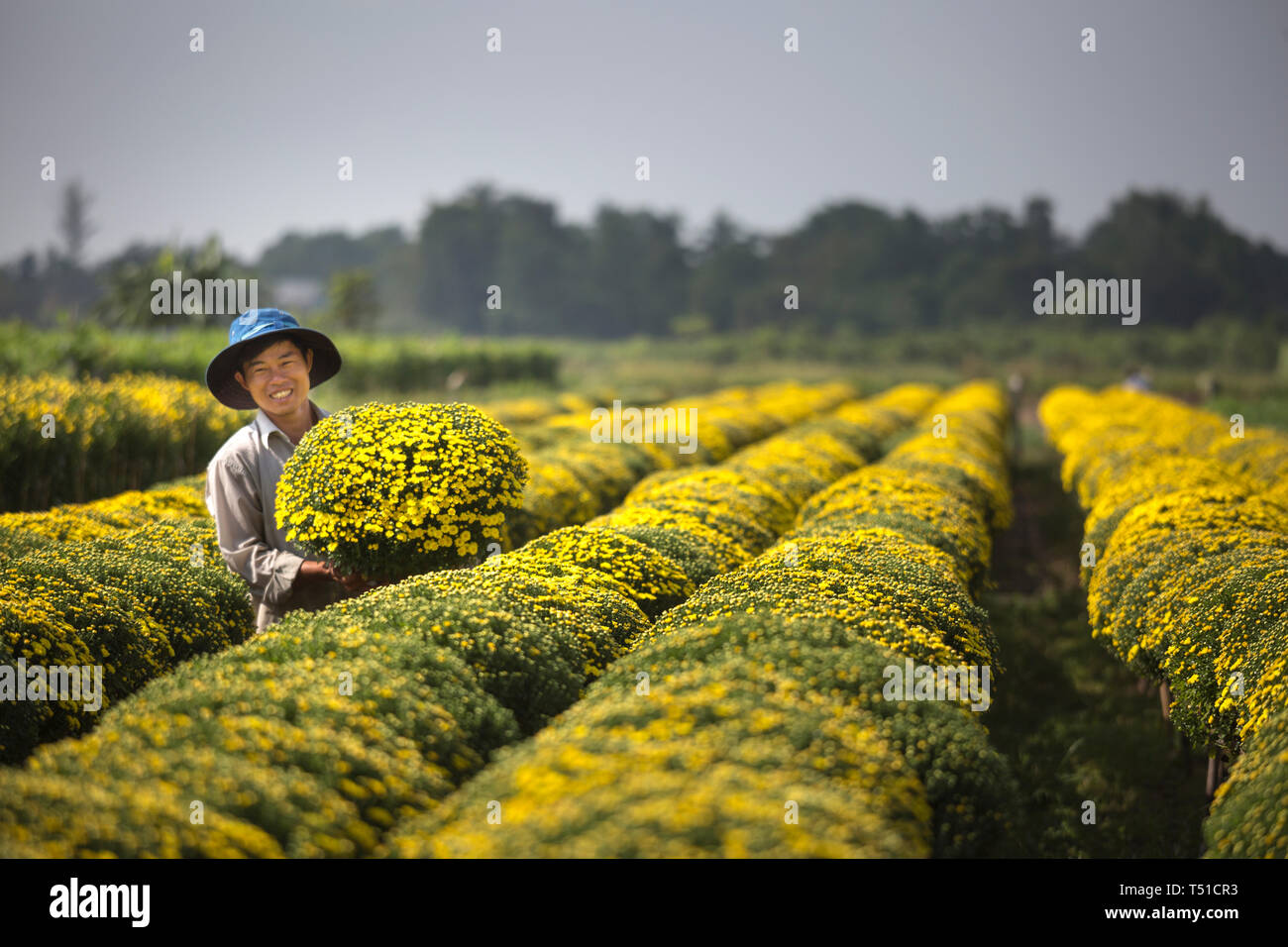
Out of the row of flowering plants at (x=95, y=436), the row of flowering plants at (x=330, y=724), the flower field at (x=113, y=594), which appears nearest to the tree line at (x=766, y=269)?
the row of flowering plants at (x=95, y=436)

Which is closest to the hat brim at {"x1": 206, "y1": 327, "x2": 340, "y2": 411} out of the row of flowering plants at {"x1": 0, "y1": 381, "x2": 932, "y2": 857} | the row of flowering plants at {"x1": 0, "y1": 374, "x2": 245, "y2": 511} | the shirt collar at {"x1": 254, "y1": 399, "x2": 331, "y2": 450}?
the shirt collar at {"x1": 254, "y1": 399, "x2": 331, "y2": 450}

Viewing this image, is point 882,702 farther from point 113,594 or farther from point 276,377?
point 113,594

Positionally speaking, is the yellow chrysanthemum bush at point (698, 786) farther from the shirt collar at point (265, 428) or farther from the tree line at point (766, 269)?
the tree line at point (766, 269)

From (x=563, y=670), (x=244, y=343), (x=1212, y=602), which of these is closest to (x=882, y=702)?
(x=563, y=670)

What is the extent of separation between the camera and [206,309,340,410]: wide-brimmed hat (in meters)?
5.16

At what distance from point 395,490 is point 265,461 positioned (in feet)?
2.45

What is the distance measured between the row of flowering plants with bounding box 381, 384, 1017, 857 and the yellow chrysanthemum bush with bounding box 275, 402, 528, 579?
1325mm

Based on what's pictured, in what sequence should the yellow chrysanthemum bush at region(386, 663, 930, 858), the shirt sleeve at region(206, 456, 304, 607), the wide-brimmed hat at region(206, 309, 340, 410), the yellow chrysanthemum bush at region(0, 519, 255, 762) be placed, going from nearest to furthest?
1. the yellow chrysanthemum bush at region(386, 663, 930, 858)
2. the yellow chrysanthemum bush at region(0, 519, 255, 762)
3. the shirt sleeve at region(206, 456, 304, 607)
4. the wide-brimmed hat at region(206, 309, 340, 410)

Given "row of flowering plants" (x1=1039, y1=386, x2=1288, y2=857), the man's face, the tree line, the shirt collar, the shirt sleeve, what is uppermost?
the tree line

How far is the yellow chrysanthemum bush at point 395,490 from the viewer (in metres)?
5.18

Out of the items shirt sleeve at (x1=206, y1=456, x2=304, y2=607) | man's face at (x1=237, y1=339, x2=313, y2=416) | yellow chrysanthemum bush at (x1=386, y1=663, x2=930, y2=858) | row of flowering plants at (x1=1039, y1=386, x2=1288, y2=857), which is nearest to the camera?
yellow chrysanthemum bush at (x1=386, y1=663, x2=930, y2=858)

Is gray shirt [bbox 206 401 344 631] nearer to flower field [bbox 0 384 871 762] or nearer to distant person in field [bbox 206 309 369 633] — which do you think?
distant person in field [bbox 206 309 369 633]

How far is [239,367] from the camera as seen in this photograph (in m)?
5.35
